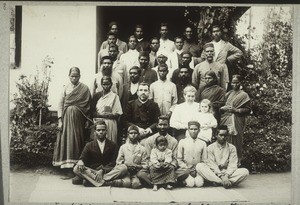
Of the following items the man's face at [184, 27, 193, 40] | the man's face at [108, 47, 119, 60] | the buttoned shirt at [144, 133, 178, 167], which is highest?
the man's face at [184, 27, 193, 40]

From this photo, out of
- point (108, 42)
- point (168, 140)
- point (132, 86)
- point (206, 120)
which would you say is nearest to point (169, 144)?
point (168, 140)

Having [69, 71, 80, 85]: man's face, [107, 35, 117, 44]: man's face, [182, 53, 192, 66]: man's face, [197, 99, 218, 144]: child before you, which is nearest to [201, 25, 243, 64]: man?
[182, 53, 192, 66]: man's face

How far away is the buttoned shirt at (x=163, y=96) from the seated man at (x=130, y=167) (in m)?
0.33

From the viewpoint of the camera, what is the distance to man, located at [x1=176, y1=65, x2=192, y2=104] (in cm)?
539

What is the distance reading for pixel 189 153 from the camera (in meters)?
5.39

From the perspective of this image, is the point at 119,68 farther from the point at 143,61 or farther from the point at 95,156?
the point at 95,156

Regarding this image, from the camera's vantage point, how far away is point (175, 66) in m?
5.41

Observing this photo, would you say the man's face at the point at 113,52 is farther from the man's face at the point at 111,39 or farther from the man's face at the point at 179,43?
the man's face at the point at 179,43

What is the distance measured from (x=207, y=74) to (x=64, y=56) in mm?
1382

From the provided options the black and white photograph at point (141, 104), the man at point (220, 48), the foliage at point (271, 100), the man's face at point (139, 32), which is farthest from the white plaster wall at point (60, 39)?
the foliage at point (271, 100)

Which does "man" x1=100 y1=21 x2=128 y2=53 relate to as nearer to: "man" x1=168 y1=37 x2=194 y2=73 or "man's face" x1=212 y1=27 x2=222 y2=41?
"man" x1=168 y1=37 x2=194 y2=73

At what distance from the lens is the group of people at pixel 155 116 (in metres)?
5.34

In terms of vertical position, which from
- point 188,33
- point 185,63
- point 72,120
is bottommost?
point 72,120

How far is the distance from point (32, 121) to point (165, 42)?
1482 millimetres
